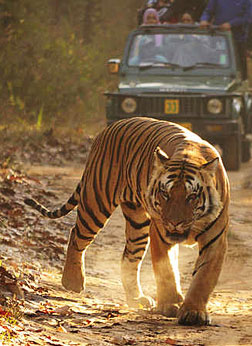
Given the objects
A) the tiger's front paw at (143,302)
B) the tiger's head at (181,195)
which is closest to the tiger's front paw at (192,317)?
the tiger's head at (181,195)

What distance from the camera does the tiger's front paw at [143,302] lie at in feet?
18.6

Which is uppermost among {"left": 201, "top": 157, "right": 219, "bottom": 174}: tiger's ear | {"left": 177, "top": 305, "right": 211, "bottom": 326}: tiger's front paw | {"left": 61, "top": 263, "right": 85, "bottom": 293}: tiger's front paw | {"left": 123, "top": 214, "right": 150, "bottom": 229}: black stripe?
{"left": 201, "top": 157, "right": 219, "bottom": 174}: tiger's ear

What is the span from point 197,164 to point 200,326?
844mm

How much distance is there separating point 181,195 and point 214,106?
23.9 ft

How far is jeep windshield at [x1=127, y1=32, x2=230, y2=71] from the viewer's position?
12.1 meters

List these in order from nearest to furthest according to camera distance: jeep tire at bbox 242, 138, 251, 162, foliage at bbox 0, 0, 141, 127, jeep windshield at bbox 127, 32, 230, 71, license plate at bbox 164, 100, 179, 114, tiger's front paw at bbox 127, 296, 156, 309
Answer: tiger's front paw at bbox 127, 296, 156, 309
license plate at bbox 164, 100, 179, 114
jeep windshield at bbox 127, 32, 230, 71
jeep tire at bbox 242, 138, 251, 162
foliage at bbox 0, 0, 141, 127

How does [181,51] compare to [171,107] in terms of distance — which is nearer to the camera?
[171,107]

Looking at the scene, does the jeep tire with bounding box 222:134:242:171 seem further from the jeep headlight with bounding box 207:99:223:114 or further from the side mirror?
the side mirror

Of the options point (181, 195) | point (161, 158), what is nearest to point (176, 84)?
point (161, 158)

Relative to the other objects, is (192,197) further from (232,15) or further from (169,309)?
(232,15)

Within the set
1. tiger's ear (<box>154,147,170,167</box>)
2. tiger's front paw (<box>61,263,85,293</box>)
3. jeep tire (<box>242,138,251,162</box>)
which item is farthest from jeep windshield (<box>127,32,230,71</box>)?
tiger's ear (<box>154,147,170,167</box>)

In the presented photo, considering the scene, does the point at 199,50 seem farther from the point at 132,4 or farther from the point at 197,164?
the point at 132,4

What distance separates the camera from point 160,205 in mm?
4699

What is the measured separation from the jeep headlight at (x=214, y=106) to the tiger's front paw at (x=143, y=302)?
6271 mm
